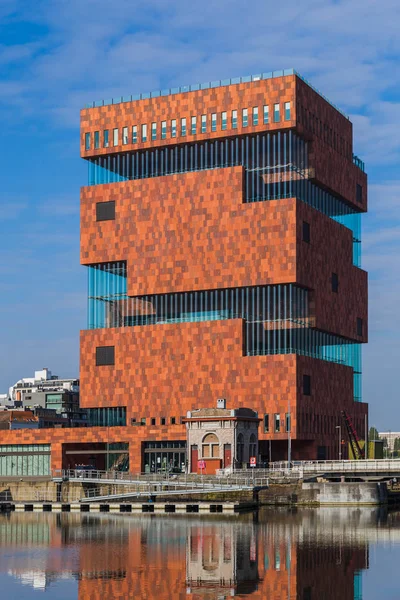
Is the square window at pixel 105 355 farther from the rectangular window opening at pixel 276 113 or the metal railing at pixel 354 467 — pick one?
the metal railing at pixel 354 467

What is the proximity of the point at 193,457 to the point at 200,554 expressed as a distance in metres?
73.3

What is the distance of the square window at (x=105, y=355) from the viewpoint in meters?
199

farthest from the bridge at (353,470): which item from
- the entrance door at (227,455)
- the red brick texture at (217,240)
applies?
the red brick texture at (217,240)

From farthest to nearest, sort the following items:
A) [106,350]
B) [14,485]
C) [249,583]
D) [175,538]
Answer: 1. [106,350]
2. [14,485]
3. [175,538]
4. [249,583]

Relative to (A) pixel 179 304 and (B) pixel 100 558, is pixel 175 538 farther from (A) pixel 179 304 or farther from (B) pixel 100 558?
(A) pixel 179 304

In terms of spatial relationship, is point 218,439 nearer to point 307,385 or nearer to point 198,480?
point 198,480

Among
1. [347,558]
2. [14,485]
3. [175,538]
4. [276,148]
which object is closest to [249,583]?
[347,558]

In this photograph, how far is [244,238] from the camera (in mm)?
189625

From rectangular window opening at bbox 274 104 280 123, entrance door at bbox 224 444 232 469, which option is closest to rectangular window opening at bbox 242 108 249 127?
rectangular window opening at bbox 274 104 280 123

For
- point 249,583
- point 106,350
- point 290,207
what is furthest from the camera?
point 106,350

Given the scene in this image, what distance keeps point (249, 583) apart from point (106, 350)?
412ft

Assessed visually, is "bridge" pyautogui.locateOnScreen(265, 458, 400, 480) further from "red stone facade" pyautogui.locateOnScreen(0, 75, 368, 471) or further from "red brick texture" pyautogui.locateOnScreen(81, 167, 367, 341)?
"red brick texture" pyautogui.locateOnScreen(81, 167, 367, 341)

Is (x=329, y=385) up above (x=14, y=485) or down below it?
above

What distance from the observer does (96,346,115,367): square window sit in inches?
7820
